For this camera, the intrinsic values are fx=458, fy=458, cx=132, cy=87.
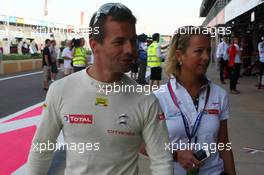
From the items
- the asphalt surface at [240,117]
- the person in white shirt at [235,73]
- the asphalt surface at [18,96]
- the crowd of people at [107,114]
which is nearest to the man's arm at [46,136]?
the crowd of people at [107,114]

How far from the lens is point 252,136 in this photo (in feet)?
25.9

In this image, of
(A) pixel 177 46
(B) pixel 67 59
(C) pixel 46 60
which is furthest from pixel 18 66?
(A) pixel 177 46

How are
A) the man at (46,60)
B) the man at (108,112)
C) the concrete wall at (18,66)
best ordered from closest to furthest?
the man at (108,112) < the man at (46,60) < the concrete wall at (18,66)

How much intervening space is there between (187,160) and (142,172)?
10.5 feet

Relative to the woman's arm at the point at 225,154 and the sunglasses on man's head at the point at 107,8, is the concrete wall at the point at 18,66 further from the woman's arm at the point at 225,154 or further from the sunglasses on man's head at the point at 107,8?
the sunglasses on man's head at the point at 107,8

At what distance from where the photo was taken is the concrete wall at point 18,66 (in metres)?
24.3

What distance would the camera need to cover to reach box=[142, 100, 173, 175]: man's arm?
2.06m

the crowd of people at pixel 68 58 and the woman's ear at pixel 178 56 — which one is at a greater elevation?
the woman's ear at pixel 178 56

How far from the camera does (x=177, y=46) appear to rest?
290 cm

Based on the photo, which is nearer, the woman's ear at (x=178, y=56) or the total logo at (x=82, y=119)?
the total logo at (x=82, y=119)

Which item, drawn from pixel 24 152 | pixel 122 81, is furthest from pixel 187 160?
pixel 24 152

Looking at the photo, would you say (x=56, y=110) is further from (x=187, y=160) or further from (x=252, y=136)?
(x=252, y=136)

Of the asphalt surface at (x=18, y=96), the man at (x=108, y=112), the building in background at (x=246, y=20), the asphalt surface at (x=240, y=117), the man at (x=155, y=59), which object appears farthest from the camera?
the building in background at (x=246, y=20)

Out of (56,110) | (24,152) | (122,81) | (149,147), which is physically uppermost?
(122,81)
